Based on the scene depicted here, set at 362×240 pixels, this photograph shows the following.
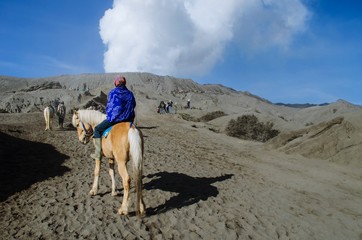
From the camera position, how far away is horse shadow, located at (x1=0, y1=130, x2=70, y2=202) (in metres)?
8.47

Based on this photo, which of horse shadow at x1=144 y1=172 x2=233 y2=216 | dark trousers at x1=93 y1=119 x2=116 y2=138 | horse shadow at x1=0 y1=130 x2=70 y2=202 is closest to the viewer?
dark trousers at x1=93 y1=119 x2=116 y2=138

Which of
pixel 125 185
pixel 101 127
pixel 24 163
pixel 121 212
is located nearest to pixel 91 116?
pixel 101 127

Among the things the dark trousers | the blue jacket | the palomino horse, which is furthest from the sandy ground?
the blue jacket

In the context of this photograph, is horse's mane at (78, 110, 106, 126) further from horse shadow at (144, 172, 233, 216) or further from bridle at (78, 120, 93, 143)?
horse shadow at (144, 172, 233, 216)

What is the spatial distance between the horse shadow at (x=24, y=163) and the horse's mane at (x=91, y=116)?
2394 millimetres

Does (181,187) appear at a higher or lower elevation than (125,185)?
lower

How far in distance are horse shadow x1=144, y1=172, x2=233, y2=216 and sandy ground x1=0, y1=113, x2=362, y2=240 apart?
0.09 feet

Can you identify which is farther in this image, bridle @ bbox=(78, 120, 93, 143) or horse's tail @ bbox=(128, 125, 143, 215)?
bridle @ bbox=(78, 120, 93, 143)

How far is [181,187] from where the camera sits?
926 cm

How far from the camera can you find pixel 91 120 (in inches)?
317

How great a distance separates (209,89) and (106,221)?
146 m

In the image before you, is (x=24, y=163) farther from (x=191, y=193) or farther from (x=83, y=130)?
(x=191, y=193)

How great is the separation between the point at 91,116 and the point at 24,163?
413cm

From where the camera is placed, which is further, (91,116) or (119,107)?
(91,116)
